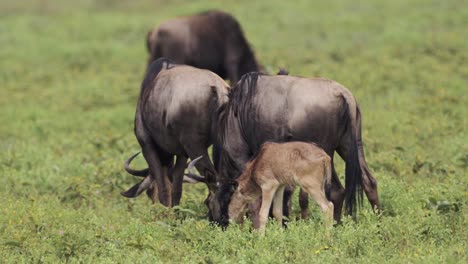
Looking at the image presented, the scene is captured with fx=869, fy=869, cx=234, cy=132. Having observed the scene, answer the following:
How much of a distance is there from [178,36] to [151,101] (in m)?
5.89

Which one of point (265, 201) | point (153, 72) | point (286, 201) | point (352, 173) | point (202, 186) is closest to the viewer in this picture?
point (265, 201)

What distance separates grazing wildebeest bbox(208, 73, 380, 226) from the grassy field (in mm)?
393

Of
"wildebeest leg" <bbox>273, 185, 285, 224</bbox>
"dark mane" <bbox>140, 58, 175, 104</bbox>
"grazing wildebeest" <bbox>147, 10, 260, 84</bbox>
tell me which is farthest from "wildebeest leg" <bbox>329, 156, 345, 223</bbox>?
"grazing wildebeest" <bbox>147, 10, 260, 84</bbox>

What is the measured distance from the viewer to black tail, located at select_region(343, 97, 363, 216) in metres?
8.49

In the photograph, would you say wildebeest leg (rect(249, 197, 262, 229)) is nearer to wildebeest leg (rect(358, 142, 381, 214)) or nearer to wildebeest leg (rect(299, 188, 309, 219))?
wildebeest leg (rect(299, 188, 309, 219))

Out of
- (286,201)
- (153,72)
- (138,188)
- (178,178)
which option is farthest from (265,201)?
(153,72)

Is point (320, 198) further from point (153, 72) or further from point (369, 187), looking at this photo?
point (153, 72)

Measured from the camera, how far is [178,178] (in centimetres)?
990

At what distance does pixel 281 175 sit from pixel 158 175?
2188 millimetres

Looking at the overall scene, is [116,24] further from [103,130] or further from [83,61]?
[103,130]

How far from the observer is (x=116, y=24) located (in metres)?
23.7

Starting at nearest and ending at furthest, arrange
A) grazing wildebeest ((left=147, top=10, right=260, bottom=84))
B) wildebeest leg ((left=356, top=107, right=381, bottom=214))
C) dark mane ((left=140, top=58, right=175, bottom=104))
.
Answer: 1. wildebeest leg ((left=356, top=107, right=381, bottom=214))
2. dark mane ((left=140, top=58, right=175, bottom=104))
3. grazing wildebeest ((left=147, top=10, right=260, bottom=84))

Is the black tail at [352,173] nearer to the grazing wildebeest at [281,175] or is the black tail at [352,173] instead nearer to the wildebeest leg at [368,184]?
the wildebeest leg at [368,184]

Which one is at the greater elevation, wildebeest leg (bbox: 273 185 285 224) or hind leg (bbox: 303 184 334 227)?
hind leg (bbox: 303 184 334 227)
